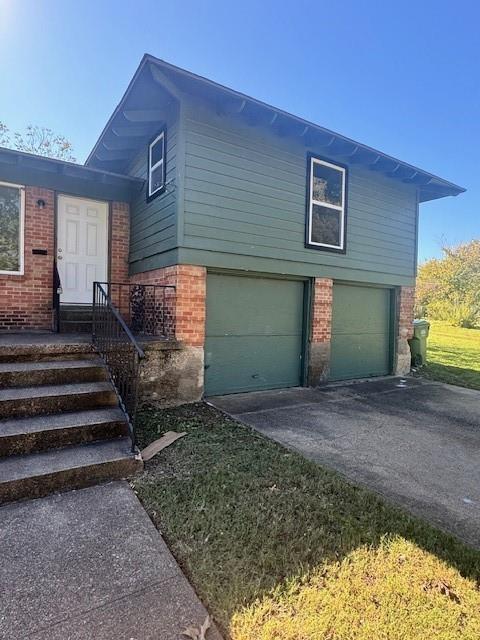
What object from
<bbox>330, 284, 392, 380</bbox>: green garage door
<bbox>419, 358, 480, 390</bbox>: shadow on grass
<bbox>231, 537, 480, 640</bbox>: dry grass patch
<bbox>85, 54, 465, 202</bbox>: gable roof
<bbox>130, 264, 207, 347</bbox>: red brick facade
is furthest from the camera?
<bbox>419, 358, 480, 390</bbox>: shadow on grass

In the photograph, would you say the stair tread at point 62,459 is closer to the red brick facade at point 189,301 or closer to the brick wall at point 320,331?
the red brick facade at point 189,301

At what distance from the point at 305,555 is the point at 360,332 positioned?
5.99 metres

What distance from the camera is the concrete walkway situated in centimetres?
161

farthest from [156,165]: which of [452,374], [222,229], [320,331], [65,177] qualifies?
[452,374]

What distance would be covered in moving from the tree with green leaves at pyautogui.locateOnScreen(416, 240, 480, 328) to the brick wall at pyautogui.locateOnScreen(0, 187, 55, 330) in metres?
21.2

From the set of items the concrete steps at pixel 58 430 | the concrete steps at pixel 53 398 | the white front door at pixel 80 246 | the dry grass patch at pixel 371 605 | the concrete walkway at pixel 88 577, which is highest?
the white front door at pixel 80 246

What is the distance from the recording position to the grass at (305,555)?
65.7 inches

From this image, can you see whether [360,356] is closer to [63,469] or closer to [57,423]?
[57,423]

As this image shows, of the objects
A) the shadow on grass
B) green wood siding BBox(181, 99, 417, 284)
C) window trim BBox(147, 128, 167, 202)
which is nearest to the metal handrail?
green wood siding BBox(181, 99, 417, 284)

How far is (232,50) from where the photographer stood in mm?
8875

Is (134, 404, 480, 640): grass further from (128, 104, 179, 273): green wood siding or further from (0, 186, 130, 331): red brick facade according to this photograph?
(0, 186, 130, 331): red brick facade

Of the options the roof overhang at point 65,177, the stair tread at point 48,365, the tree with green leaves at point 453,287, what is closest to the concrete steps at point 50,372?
the stair tread at point 48,365

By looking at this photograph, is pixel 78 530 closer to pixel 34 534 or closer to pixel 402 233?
pixel 34 534

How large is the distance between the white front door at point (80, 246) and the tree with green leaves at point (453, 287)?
66.8 feet
